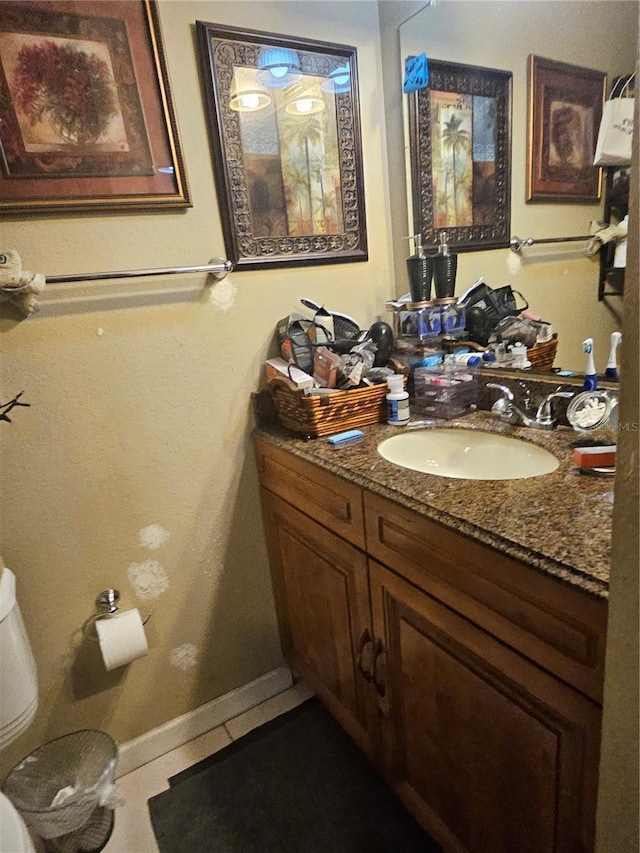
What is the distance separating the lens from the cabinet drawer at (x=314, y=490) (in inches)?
40.8

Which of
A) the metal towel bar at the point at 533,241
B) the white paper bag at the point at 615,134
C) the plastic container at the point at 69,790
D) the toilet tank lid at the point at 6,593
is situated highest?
the white paper bag at the point at 615,134

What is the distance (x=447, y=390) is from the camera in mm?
1297

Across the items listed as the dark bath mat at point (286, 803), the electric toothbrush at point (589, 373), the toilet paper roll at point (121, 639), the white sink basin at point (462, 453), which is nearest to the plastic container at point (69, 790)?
the dark bath mat at point (286, 803)

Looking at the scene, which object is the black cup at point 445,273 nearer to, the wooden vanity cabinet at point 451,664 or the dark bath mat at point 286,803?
the wooden vanity cabinet at point 451,664

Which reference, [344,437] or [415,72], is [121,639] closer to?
[344,437]

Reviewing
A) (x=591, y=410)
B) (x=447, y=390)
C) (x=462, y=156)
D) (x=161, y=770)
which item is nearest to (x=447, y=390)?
(x=447, y=390)

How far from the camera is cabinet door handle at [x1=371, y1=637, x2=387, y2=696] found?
106 cm

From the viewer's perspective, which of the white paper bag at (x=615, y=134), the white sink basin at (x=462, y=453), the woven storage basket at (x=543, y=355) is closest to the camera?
Answer: the white paper bag at (x=615, y=134)

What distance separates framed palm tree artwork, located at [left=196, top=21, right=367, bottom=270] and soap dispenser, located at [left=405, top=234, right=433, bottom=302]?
192 millimetres

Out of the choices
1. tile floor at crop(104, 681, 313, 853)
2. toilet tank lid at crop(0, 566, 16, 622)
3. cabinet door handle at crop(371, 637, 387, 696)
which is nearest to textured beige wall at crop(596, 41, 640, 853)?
cabinet door handle at crop(371, 637, 387, 696)

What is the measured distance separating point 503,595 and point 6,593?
1.01 metres

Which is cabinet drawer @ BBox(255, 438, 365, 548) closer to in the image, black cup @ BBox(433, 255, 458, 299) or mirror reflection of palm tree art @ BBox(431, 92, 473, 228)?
black cup @ BBox(433, 255, 458, 299)

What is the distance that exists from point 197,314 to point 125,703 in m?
1.14

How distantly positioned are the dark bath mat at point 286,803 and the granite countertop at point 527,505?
903 millimetres
